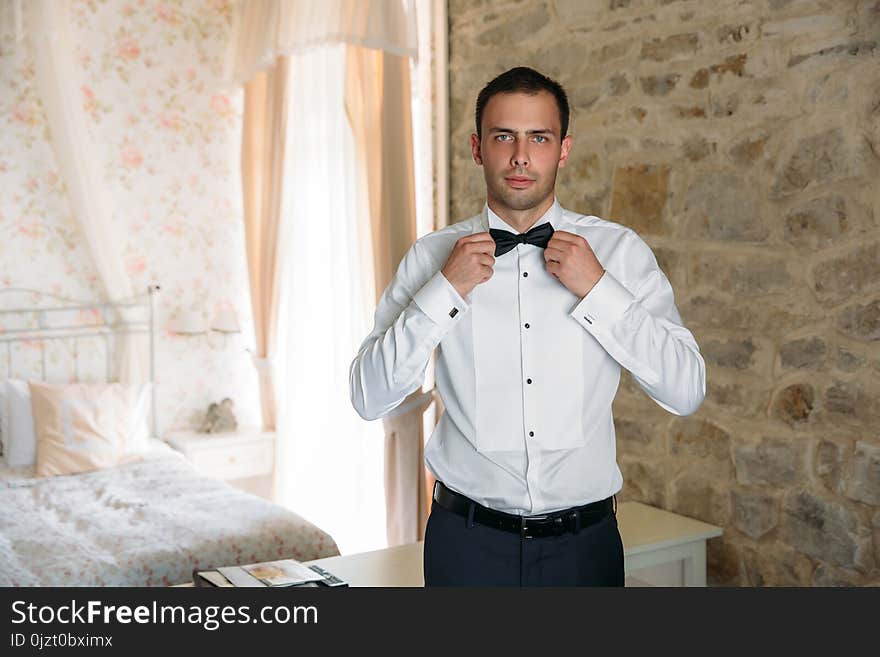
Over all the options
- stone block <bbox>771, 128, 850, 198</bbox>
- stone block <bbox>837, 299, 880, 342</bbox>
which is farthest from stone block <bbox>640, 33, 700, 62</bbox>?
stone block <bbox>837, 299, 880, 342</bbox>

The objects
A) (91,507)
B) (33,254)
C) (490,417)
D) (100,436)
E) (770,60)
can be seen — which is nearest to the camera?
(490,417)

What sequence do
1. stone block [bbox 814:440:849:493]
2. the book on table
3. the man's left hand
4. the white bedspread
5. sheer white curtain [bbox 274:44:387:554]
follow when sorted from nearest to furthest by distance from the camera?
the man's left hand
the book on table
stone block [bbox 814:440:849:493]
the white bedspread
sheer white curtain [bbox 274:44:387:554]

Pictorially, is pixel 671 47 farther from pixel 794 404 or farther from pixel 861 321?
pixel 794 404

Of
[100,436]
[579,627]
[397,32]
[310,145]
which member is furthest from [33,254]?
[579,627]

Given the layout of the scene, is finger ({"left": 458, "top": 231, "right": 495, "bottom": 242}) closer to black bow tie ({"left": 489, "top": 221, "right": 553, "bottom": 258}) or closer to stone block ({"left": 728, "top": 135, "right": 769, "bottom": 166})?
black bow tie ({"left": 489, "top": 221, "right": 553, "bottom": 258})

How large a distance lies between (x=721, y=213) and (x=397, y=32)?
1633 mm

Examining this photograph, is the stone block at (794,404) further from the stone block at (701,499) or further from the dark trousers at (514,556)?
the dark trousers at (514,556)

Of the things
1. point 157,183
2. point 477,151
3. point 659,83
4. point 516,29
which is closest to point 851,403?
point 659,83

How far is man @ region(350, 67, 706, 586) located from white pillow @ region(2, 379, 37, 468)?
116 inches

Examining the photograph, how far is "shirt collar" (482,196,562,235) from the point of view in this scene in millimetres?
2132

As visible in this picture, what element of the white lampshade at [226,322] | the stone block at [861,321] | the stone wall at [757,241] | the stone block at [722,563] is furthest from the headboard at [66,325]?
the stone block at [861,321]

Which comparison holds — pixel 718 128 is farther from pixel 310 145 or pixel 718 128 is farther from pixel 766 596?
pixel 310 145

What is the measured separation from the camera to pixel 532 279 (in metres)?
2.10

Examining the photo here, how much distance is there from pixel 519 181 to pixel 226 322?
3.43 m
